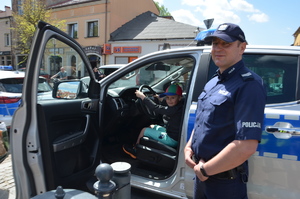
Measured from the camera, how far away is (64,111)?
6.55 feet

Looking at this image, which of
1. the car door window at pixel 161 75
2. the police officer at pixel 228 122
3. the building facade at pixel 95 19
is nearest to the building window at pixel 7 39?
the building facade at pixel 95 19

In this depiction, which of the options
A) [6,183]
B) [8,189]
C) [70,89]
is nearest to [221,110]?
[70,89]

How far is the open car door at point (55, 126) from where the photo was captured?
168 cm

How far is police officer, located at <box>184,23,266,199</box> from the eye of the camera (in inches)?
47.1

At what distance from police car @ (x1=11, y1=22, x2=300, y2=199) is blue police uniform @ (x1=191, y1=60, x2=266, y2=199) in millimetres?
456

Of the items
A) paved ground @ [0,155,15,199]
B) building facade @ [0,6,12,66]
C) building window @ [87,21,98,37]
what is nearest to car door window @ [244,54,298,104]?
paved ground @ [0,155,15,199]

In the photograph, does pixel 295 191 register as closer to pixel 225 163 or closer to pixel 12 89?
pixel 225 163

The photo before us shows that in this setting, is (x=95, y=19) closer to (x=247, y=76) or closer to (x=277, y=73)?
(x=277, y=73)

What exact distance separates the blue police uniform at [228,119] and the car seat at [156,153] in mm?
904

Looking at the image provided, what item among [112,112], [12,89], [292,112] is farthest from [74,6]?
[292,112]

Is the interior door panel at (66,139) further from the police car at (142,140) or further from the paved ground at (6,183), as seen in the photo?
the paved ground at (6,183)

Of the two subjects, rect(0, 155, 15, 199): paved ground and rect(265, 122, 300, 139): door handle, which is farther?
rect(0, 155, 15, 199): paved ground

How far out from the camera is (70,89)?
7.31 ft

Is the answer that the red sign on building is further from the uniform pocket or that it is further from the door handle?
the uniform pocket
